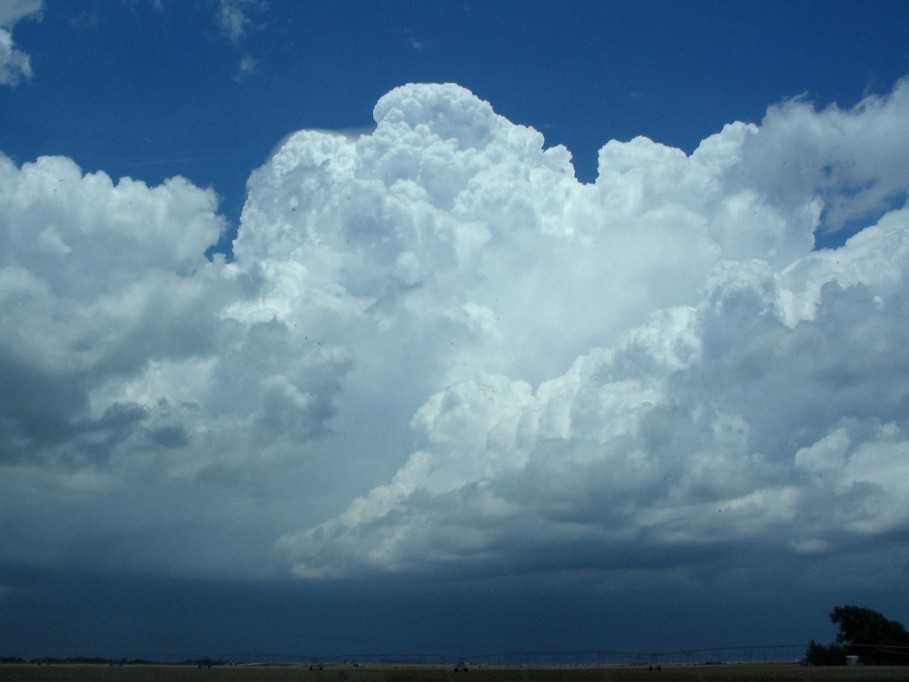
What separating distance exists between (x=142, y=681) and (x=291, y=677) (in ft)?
75.4

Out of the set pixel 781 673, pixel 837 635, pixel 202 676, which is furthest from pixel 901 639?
pixel 202 676

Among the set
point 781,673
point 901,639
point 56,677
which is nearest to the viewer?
point 781,673

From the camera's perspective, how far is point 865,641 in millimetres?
179125

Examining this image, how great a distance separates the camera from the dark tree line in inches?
6781

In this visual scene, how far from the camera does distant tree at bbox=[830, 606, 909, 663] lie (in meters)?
173

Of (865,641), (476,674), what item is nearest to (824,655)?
(865,641)

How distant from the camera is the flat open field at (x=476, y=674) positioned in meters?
143

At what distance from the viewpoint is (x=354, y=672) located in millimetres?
153250

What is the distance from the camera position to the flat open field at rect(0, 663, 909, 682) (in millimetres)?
142875

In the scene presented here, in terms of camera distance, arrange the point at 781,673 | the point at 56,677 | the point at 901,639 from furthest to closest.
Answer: the point at 901,639
the point at 56,677
the point at 781,673

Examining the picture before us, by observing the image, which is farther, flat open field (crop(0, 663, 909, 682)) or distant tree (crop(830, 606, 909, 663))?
distant tree (crop(830, 606, 909, 663))

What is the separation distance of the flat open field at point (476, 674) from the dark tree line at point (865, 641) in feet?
37.9

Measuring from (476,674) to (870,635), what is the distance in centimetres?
8049

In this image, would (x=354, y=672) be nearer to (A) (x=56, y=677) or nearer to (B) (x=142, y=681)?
(B) (x=142, y=681)
